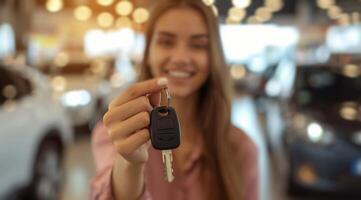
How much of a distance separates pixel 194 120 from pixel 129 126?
43 centimetres

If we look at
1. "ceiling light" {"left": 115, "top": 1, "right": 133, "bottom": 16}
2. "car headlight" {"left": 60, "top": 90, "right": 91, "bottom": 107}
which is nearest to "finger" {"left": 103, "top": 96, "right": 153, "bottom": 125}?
"car headlight" {"left": 60, "top": 90, "right": 91, "bottom": 107}

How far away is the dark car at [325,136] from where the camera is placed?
399 centimetres

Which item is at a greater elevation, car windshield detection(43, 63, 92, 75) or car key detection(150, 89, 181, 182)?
car key detection(150, 89, 181, 182)

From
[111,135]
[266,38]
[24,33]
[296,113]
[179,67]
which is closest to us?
[111,135]

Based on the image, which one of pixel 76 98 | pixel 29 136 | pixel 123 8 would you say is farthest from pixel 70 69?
pixel 29 136

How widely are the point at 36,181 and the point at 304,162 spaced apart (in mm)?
1913

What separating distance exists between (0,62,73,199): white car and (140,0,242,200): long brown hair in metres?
2.28

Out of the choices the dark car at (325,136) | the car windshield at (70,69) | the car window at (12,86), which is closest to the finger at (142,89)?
the car window at (12,86)

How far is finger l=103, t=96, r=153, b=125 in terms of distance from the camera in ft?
2.70

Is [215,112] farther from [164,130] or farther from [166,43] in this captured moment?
[164,130]

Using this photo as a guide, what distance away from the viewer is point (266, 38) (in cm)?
1611

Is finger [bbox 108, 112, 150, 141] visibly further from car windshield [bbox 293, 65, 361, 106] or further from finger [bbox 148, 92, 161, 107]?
car windshield [bbox 293, 65, 361, 106]

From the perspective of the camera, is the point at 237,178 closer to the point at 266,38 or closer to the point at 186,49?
the point at 186,49

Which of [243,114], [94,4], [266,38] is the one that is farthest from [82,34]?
[266,38]
